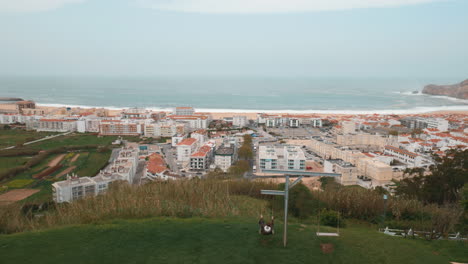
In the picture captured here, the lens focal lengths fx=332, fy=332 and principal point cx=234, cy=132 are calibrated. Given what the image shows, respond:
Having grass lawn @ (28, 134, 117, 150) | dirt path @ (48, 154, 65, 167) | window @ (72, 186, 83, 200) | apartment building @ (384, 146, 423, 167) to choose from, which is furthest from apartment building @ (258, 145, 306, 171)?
grass lawn @ (28, 134, 117, 150)

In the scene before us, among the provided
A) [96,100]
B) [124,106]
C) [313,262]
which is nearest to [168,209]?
[313,262]

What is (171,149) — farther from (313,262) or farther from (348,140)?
(313,262)

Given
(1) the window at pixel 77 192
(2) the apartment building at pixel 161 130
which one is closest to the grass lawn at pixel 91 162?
(1) the window at pixel 77 192

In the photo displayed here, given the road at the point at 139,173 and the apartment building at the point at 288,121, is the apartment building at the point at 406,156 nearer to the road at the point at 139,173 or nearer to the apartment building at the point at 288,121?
the apartment building at the point at 288,121

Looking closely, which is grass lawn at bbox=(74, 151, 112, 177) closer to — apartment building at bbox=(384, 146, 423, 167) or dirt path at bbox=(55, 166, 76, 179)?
dirt path at bbox=(55, 166, 76, 179)

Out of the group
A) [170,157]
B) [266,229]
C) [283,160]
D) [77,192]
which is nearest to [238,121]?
[170,157]

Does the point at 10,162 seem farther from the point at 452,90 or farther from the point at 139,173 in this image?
the point at 452,90
